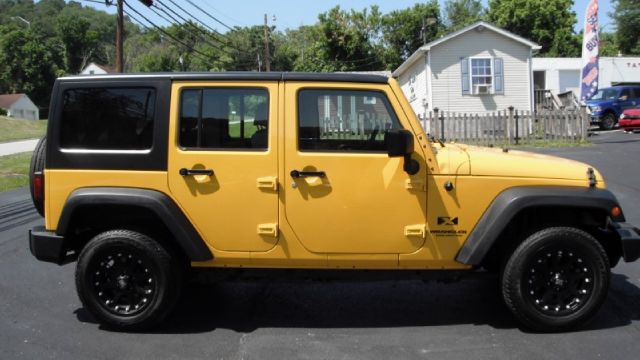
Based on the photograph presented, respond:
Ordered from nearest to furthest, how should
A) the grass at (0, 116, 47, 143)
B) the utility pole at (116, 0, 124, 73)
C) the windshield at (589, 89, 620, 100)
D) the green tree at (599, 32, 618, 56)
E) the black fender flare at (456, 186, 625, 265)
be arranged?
the black fender flare at (456, 186, 625, 265), the utility pole at (116, 0, 124, 73), the windshield at (589, 89, 620, 100), the grass at (0, 116, 47, 143), the green tree at (599, 32, 618, 56)

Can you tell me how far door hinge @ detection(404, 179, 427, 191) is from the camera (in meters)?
4.41

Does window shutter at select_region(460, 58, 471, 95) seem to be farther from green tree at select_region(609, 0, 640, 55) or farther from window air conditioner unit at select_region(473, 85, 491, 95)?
green tree at select_region(609, 0, 640, 55)

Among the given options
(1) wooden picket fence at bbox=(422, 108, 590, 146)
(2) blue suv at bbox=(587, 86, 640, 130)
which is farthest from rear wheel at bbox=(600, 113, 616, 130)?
(1) wooden picket fence at bbox=(422, 108, 590, 146)

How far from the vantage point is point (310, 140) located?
4.48 m

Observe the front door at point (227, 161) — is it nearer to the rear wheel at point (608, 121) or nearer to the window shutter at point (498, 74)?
the window shutter at point (498, 74)

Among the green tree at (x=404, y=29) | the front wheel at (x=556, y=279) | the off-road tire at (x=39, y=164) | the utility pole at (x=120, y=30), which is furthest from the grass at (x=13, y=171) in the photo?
the green tree at (x=404, y=29)

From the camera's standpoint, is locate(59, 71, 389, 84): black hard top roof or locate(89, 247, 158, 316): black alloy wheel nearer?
locate(59, 71, 389, 84): black hard top roof

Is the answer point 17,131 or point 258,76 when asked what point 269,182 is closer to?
point 258,76

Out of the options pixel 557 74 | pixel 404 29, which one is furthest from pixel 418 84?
pixel 404 29

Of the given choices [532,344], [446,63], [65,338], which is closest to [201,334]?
[65,338]

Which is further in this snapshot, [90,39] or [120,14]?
[90,39]

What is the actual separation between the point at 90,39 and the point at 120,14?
2572 inches

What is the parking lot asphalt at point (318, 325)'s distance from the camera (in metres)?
4.27

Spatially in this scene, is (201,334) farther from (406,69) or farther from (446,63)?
(406,69)
